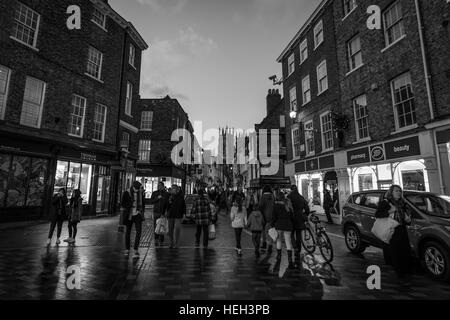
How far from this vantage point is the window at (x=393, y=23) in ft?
39.2

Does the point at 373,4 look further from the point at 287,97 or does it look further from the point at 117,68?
the point at 117,68

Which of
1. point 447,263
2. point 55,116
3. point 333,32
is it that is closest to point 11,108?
point 55,116

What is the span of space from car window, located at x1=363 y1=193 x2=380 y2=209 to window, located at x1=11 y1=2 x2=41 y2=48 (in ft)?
55.7

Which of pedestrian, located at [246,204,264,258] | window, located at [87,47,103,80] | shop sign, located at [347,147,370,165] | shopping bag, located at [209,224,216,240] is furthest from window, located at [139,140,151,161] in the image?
pedestrian, located at [246,204,264,258]

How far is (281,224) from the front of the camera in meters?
6.49

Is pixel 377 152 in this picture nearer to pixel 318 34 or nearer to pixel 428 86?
pixel 428 86

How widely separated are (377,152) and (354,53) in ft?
21.0

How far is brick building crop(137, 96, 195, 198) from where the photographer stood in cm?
3080

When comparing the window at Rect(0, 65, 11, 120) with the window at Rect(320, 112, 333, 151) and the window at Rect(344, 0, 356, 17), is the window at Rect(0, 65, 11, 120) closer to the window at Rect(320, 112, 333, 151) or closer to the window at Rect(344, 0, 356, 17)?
the window at Rect(320, 112, 333, 151)

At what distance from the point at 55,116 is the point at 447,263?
1745 centimetres

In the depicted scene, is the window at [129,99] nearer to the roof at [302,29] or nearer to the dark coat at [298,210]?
the roof at [302,29]

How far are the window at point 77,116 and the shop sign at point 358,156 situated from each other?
1620 cm

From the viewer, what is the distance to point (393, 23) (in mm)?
Answer: 12328

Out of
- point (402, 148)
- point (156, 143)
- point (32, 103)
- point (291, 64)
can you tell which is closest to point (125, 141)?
point (32, 103)
